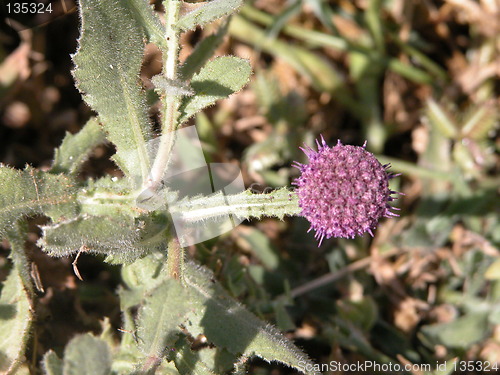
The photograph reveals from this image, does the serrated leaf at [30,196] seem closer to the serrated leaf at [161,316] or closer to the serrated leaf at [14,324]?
the serrated leaf at [14,324]

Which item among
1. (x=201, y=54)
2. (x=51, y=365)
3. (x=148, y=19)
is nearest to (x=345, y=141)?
(x=201, y=54)

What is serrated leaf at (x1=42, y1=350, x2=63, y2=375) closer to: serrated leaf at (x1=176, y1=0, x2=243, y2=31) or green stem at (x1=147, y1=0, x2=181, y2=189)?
green stem at (x1=147, y1=0, x2=181, y2=189)

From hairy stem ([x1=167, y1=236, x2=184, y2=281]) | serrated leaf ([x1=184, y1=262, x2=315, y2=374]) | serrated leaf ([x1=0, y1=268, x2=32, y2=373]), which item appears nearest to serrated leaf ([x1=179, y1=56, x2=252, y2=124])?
hairy stem ([x1=167, y1=236, x2=184, y2=281])

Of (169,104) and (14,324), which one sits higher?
(169,104)

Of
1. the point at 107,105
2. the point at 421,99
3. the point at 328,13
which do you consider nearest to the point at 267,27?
the point at 328,13

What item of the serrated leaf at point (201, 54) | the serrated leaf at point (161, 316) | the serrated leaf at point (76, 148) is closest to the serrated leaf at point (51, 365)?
the serrated leaf at point (161, 316)

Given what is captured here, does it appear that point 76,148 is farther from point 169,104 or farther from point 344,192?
point 344,192
